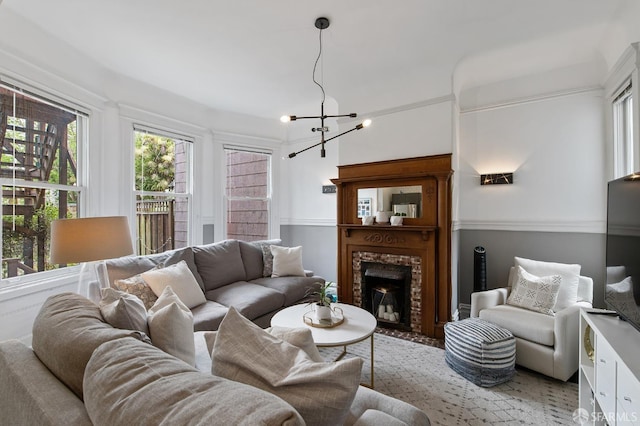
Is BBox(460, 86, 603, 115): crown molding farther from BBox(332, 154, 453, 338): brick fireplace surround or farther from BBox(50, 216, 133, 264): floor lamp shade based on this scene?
BBox(50, 216, 133, 264): floor lamp shade

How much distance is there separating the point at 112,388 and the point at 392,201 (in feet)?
10.5

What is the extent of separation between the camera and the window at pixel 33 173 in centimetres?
237

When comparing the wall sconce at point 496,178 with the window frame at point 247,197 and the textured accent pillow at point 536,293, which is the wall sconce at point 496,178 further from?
the window frame at point 247,197

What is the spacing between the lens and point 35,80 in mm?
2496

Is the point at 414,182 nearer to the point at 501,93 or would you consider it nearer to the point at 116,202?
the point at 501,93

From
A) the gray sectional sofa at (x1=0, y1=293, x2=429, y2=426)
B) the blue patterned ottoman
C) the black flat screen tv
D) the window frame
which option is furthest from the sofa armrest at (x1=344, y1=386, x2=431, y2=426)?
the window frame

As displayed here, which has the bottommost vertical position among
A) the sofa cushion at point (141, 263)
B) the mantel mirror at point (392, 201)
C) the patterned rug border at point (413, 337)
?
the patterned rug border at point (413, 337)

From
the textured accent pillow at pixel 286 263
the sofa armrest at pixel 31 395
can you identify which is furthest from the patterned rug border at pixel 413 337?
the sofa armrest at pixel 31 395

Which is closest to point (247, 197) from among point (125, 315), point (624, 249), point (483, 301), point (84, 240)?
point (84, 240)

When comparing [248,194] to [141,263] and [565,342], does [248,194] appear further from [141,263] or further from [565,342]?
[565,342]

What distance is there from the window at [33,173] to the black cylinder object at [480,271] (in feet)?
13.7

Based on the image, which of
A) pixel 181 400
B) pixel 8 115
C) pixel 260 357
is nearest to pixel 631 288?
pixel 260 357

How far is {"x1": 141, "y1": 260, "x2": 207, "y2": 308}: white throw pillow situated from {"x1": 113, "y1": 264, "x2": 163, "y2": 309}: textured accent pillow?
3 cm

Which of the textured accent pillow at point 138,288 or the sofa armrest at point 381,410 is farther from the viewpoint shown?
the textured accent pillow at point 138,288
